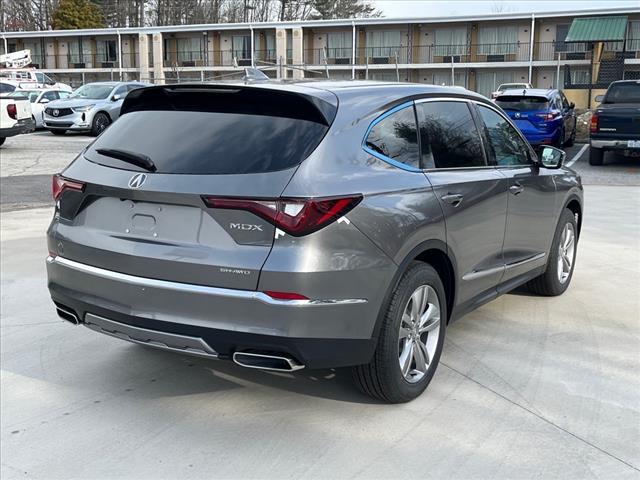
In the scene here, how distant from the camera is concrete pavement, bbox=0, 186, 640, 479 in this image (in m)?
3.26

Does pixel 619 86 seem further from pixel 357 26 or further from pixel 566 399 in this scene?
pixel 357 26

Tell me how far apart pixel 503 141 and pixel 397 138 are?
1.47 metres

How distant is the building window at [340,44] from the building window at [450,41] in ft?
19.9

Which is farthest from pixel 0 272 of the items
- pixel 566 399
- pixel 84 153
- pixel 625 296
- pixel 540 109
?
→ pixel 540 109

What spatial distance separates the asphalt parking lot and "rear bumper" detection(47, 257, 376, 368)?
495mm

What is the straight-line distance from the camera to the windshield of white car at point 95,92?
22906 mm

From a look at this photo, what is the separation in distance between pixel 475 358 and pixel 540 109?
14.0m

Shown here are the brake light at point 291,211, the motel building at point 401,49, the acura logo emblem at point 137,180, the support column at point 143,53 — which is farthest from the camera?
the support column at point 143,53

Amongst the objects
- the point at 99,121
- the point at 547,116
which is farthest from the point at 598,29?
the point at 99,121

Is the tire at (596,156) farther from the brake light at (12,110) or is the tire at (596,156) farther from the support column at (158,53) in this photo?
the support column at (158,53)

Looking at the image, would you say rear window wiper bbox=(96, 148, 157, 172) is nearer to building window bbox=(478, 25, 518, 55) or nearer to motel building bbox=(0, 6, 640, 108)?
motel building bbox=(0, 6, 640, 108)

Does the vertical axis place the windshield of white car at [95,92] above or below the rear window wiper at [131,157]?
below

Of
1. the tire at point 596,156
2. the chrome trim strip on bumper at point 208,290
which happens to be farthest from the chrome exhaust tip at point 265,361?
the tire at point 596,156

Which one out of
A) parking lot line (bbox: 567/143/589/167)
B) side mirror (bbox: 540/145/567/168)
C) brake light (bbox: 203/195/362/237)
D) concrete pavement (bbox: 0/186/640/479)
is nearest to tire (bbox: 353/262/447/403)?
concrete pavement (bbox: 0/186/640/479)
